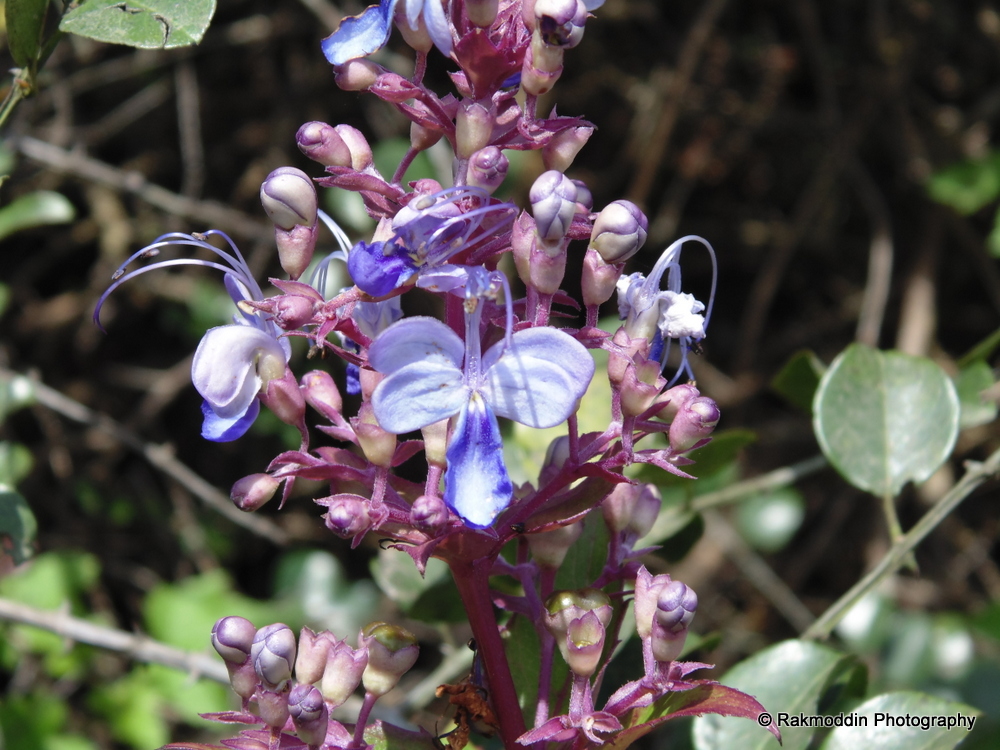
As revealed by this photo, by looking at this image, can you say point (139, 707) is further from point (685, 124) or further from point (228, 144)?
point (685, 124)

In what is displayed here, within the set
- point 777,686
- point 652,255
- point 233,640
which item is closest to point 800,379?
point 777,686

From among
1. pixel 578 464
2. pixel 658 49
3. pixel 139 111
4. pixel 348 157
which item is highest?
pixel 348 157

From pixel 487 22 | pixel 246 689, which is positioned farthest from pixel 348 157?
pixel 246 689

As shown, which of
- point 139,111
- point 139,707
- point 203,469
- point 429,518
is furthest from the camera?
point 203,469

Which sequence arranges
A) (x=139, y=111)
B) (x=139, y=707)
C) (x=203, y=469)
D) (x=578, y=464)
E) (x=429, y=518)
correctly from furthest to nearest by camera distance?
(x=203, y=469) → (x=139, y=111) → (x=139, y=707) → (x=578, y=464) → (x=429, y=518)

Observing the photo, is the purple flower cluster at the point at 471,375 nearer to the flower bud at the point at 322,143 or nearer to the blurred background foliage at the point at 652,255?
the flower bud at the point at 322,143

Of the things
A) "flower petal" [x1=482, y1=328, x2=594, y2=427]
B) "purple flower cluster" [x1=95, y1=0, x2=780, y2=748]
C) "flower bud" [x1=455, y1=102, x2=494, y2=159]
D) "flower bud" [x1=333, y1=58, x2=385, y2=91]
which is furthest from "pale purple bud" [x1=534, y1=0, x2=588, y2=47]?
"flower petal" [x1=482, y1=328, x2=594, y2=427]

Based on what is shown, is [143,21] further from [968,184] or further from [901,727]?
[968,184]
